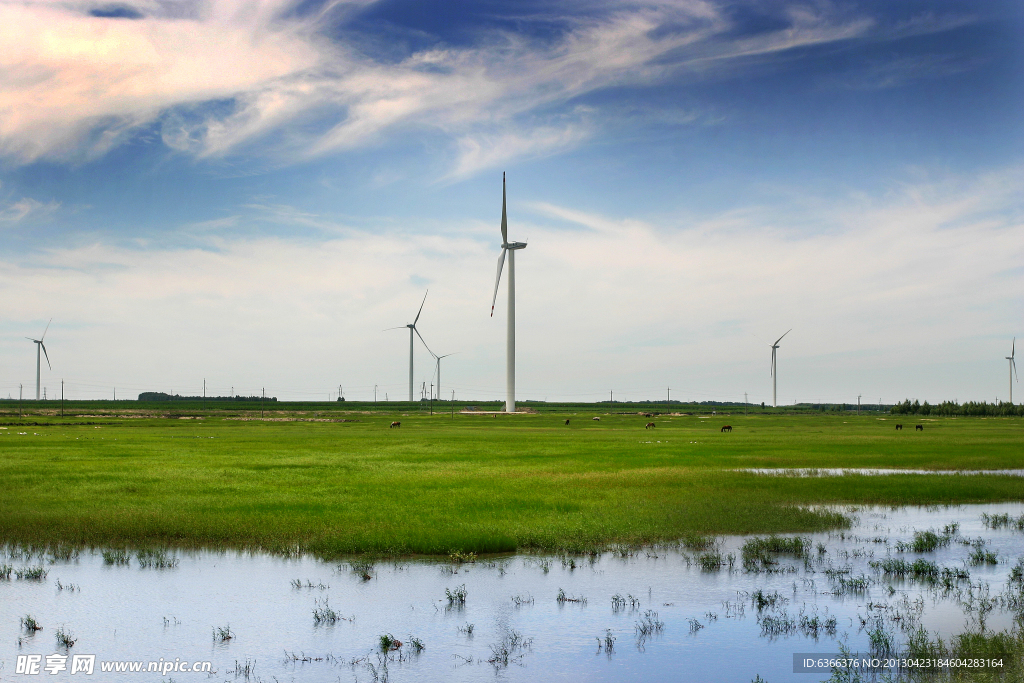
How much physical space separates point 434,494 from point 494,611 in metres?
16.0

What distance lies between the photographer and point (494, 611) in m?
15.2

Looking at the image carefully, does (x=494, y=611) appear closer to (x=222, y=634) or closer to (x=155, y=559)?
(x=222, y=634)

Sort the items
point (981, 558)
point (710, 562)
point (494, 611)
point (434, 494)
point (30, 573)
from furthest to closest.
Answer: point (434, 494), point (981, 558), point (710, 562), point (30, 573), point (494, 611)

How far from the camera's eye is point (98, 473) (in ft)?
125

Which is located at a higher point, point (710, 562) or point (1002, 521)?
point (710, 562)

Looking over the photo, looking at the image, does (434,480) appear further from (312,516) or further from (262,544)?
(262,544)

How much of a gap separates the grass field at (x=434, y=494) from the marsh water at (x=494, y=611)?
6.66ft

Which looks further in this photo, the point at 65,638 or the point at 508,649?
the point at 65,638

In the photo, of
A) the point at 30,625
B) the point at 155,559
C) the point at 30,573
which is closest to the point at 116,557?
the point at 155,559

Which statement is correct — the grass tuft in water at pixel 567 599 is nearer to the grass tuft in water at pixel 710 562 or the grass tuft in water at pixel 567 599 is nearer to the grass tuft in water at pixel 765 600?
the grass tuft in water at pixel 765 600

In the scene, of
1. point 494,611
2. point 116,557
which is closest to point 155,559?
point 116,557

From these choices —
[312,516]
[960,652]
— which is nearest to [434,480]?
[312,516]

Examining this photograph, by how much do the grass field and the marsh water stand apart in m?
2.03

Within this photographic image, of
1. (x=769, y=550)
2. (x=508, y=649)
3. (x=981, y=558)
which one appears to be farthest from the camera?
(x=769, y=550)
